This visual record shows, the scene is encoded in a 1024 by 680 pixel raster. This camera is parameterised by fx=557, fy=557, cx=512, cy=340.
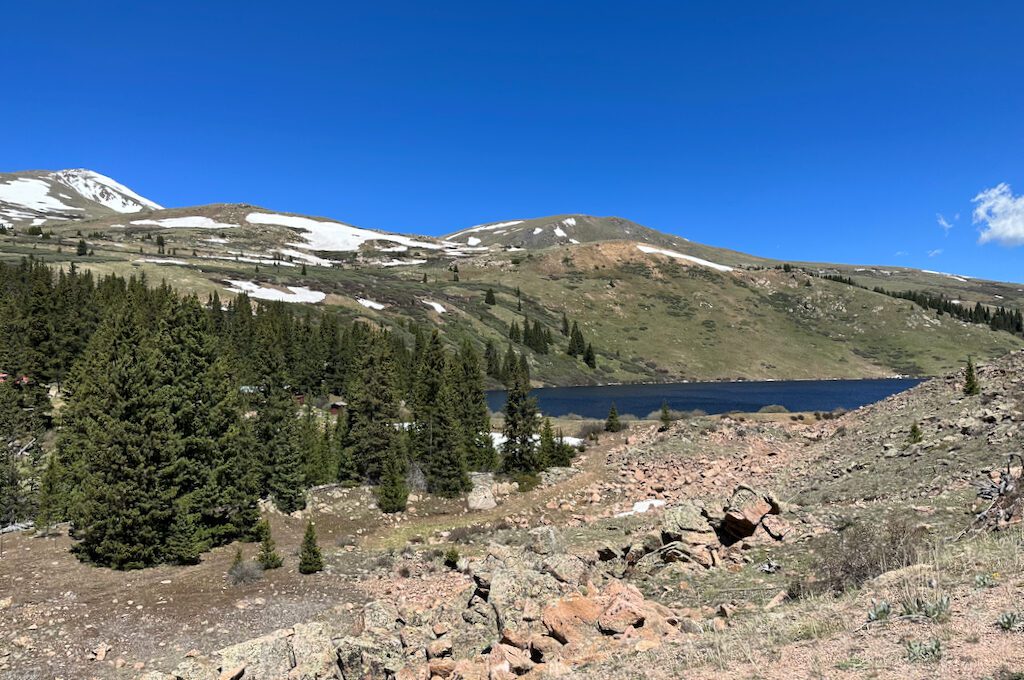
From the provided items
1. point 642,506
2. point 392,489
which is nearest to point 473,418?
point 392,489

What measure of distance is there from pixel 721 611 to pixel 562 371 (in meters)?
128

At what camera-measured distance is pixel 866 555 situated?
1360 centimetres

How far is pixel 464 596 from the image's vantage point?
17625 millimetres

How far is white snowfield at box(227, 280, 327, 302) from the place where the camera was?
134500 millimetres

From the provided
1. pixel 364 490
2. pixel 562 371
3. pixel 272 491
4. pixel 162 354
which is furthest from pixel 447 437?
pixel 562 371

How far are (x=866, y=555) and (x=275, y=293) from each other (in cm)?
14445

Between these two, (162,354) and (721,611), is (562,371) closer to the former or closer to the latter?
(162,354)

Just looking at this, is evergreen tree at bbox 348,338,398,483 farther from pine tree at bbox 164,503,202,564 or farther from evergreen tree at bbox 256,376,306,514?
pine tree at bbox 164,503,202,564

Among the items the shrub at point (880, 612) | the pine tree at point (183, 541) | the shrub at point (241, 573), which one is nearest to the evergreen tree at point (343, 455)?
the pine tree at point (183, 541)

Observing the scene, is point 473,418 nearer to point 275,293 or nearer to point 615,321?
point 275,293

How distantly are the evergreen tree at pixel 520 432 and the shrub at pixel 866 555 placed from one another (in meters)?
31.8

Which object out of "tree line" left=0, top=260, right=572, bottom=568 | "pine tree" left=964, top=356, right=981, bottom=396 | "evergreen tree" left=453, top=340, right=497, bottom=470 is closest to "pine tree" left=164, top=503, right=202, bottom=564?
"tree line" left=0, top=260, right=572, bottom=568

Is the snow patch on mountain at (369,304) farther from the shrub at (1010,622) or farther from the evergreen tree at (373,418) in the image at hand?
the shrub at (1010,622)

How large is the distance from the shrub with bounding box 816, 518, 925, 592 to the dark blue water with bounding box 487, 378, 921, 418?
64.7m
